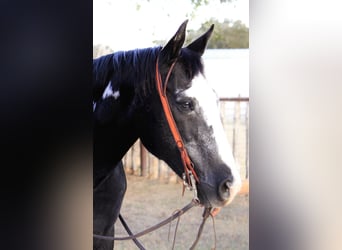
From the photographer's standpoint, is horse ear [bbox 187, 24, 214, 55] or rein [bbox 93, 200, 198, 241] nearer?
horse ear [bbox 187, 24, 214, 55]

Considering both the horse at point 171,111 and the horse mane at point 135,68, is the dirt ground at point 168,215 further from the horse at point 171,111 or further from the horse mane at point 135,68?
the horse mane at point 135,68

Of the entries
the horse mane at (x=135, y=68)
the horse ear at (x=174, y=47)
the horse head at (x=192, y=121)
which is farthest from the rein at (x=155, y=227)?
the horse ear at (x=174, y=47)

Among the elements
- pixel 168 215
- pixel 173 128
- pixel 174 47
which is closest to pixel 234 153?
pixel 173 128

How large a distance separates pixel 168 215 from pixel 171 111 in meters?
0.50

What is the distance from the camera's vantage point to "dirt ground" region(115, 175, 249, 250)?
2170mm

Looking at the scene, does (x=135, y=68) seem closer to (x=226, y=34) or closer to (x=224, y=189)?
(x=226, y=34)

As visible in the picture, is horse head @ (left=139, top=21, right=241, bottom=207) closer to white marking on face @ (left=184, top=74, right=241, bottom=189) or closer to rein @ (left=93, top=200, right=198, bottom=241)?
white marking on face @ (left=184, top=74, right=241, bottom=189)

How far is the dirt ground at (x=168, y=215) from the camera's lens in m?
2.17

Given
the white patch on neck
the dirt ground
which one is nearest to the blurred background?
the dirt ground

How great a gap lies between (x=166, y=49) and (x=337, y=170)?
0.95 m

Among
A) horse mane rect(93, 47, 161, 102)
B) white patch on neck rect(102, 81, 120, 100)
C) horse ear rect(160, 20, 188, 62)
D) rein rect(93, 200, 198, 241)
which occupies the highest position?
horse ear rect(160, 20, 188, 62)

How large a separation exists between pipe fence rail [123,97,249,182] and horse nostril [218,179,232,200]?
0.09m

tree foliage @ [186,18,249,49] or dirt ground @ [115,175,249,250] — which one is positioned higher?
tree foliage @ [186,18,249,49]

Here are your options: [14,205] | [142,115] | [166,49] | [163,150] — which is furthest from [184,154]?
[14,205]
